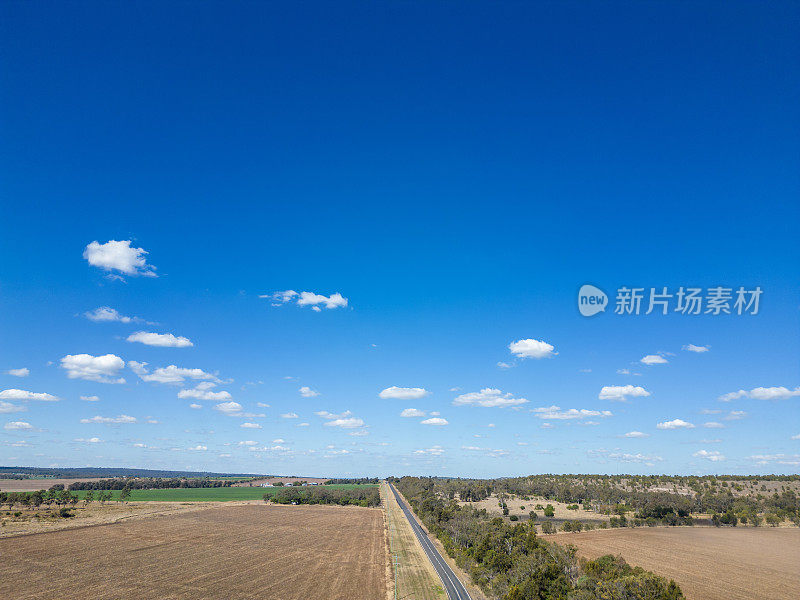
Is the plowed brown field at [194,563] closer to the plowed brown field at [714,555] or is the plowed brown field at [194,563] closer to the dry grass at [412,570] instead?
the dry grass at [412,570]

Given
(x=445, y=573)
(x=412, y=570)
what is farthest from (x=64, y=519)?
(x=445, y=573)

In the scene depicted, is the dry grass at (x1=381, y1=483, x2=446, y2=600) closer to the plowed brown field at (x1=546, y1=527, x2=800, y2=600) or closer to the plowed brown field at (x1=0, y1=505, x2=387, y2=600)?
the plowed brown field at (x1=0, y1=505, x2=387, y2=600)

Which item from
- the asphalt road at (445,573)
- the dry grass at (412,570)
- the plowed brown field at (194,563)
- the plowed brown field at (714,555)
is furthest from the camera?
the plowed brown field at (714,555)

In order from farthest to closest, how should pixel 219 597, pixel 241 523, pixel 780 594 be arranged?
A: pixel 241 523 < pixel 780 594 < pixel 219 597

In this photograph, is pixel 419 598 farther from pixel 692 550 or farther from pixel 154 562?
pixel 692 550

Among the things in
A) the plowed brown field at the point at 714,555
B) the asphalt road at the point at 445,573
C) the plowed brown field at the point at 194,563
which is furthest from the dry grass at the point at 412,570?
the plowed brown field at the point at 714,555

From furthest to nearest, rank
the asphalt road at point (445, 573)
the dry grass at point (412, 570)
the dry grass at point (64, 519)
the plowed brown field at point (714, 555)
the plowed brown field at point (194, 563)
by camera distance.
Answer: the dry grass at point (64, 519), the plowed brown field at point (714, 555), the asphalt road at point (445, 573), the dry grass at point (412, 570), the plowed brown field at point (194, 563)

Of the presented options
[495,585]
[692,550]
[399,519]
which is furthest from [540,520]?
[495,585]
